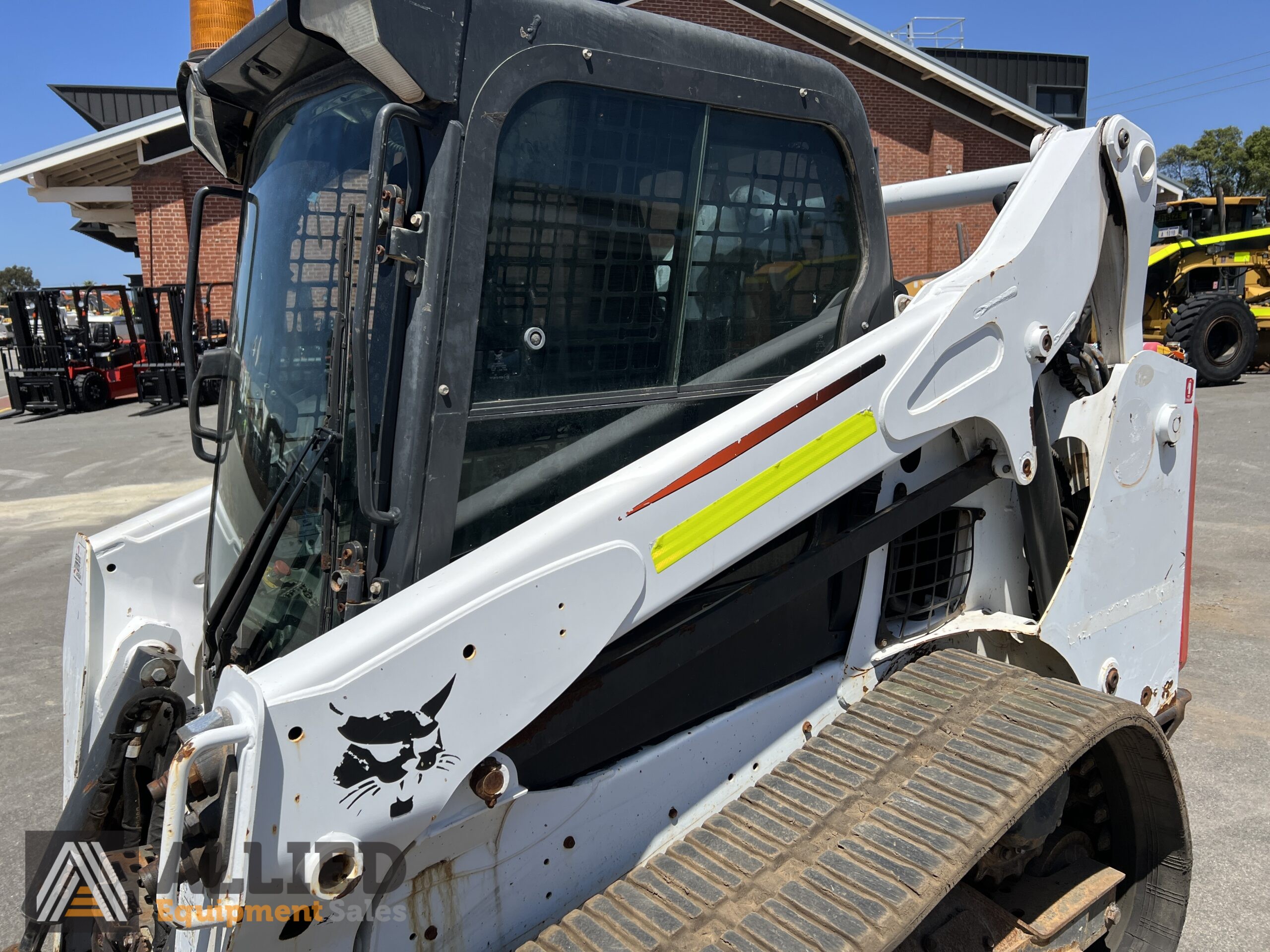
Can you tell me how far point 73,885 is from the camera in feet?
7.57

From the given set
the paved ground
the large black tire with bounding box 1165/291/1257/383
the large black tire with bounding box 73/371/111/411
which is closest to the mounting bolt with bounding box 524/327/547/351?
the paved ground

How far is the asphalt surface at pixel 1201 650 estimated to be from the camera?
349cm

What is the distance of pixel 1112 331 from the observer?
296cm

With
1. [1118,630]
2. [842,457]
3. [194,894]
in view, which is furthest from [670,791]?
[1118,630]

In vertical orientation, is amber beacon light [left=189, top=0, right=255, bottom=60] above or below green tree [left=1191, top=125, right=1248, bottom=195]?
below

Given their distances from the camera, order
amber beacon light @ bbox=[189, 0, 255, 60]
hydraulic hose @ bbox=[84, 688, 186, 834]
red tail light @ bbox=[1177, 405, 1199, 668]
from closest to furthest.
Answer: hydraulic hose @ bbox=[84, 688, 186, 834], red tail light @ bbox=[1177, 405, 1199, 668], amber beacon light @ bbox=[189, 0, 255, 60]

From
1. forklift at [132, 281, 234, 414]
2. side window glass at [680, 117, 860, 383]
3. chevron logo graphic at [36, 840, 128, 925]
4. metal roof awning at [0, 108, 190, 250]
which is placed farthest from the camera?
forklift at [132, 281, 234, 414]

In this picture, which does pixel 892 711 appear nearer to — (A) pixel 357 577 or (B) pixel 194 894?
A: (A) pixel 357 577

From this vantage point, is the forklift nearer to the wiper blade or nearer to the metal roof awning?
the metal roof awning

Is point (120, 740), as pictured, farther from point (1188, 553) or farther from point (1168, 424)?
point (1188, 553)

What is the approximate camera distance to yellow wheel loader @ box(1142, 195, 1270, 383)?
49.1 ft

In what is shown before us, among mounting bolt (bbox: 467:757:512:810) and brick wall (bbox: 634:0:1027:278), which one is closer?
mounting bolt (bbox: 467:757:512:810)

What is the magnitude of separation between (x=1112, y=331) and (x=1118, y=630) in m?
0.93

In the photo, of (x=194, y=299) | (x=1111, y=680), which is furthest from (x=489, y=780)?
(x=1111, y=680)
